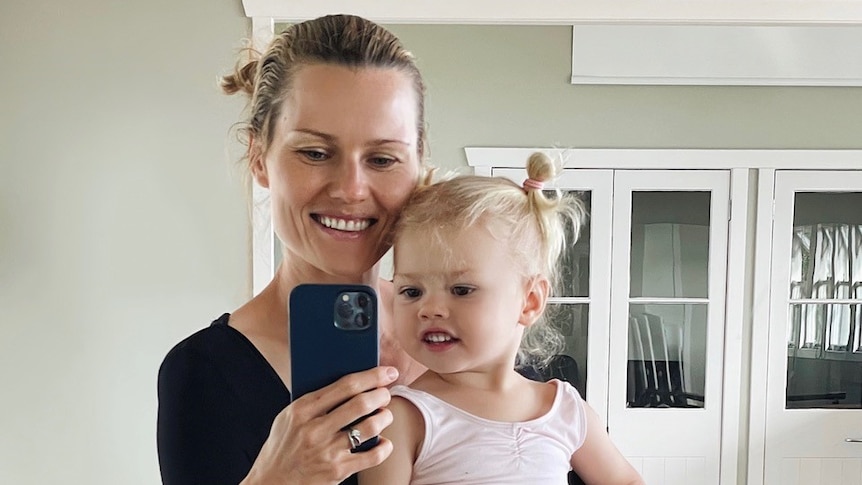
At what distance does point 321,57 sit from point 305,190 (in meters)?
0.12

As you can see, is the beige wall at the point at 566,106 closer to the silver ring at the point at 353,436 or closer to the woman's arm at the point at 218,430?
the woman's arm at the point at 218,430

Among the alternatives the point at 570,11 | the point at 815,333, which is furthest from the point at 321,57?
the point at 815,333

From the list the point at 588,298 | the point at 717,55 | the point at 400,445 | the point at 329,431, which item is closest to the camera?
the point at 329,431

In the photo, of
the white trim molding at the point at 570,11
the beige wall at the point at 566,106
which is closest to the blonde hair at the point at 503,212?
the white trim molding at the point at 570,11

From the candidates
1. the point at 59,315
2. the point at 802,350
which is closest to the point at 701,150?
the point at 802,350

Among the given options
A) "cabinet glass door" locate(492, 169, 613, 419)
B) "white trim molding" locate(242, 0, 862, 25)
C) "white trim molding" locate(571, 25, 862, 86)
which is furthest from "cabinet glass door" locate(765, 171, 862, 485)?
"white trim molding" locate(242, 0, 862, 25)

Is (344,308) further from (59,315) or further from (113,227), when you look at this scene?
Result: (59,315)

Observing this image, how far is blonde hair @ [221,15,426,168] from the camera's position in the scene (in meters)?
0.64

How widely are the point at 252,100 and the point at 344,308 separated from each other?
11.7 inches

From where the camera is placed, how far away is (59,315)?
5.78ft

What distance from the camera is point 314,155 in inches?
24.9

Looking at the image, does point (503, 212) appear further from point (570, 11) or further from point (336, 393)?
point (570, 11)

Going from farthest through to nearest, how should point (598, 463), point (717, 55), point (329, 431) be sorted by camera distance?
Result: point (717, 55), point (598, 463), point (329, 431)

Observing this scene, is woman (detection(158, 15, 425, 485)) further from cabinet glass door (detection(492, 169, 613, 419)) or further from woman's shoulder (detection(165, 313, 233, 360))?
cabinet glass door (detection(492, 169, 613, 419))
